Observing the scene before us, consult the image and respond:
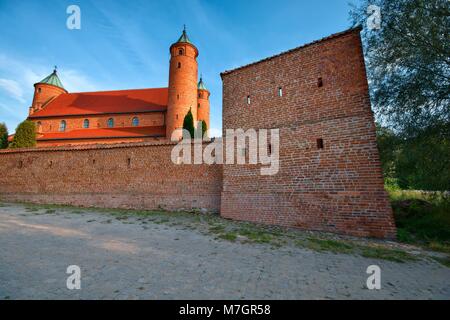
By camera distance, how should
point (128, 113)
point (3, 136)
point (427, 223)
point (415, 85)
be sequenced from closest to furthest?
point (415, 85) < point (427, 223) < point (3, 136) < point (128, 113)

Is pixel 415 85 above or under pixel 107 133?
under

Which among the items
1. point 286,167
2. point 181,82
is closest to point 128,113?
point 181,82

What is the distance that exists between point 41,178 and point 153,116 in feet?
46.2

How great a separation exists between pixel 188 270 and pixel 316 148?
18.9 ft

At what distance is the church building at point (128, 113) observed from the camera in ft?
74.9

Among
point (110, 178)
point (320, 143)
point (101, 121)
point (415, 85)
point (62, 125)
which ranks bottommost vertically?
point (110, 178)

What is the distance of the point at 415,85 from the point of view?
680 cm

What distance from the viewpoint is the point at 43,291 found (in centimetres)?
A: 273

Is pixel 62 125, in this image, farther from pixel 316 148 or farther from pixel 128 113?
pixel 316 148

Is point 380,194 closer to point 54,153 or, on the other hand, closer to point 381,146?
point 381,146

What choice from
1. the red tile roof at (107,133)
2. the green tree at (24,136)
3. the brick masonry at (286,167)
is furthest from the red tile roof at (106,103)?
the brick masonry at (286,167)

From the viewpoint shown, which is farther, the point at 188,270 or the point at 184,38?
the point at 184,38

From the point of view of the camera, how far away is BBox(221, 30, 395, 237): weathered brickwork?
6.61m
